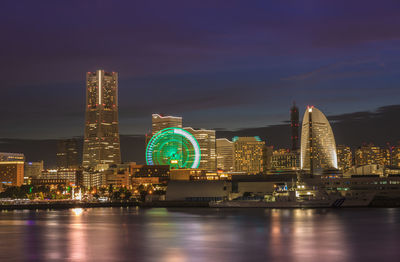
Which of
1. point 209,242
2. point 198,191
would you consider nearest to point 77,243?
point 209,242

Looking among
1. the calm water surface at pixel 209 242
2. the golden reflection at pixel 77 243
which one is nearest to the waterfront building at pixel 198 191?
the calm water surface at pixel 209 242

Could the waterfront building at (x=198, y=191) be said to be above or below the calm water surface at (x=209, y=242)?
above

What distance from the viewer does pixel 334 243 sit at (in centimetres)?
5625

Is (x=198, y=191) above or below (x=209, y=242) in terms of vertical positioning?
above

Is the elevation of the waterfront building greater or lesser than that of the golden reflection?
greater

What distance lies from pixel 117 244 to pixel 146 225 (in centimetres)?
2421

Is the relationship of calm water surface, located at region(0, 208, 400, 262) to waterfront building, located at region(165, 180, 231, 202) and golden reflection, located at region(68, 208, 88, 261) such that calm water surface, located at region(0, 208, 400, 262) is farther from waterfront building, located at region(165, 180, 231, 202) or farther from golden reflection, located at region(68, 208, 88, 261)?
waterfront building, located at region(165, 180, 231, 202)

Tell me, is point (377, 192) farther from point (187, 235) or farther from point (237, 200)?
point (187, 235)

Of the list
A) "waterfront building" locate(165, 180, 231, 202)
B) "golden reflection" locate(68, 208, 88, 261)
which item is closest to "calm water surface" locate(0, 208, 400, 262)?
"golden reflection" locate(68, 208, 88, 261)

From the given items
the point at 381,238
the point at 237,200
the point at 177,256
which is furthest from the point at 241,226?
the point at 237,200

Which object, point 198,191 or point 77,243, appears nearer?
point 77,243

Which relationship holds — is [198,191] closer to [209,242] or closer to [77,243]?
[209,242]

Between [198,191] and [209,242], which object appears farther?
[198,191]

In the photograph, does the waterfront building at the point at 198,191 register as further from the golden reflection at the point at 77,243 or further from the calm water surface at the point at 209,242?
the golden reflection at the point at 77,243
